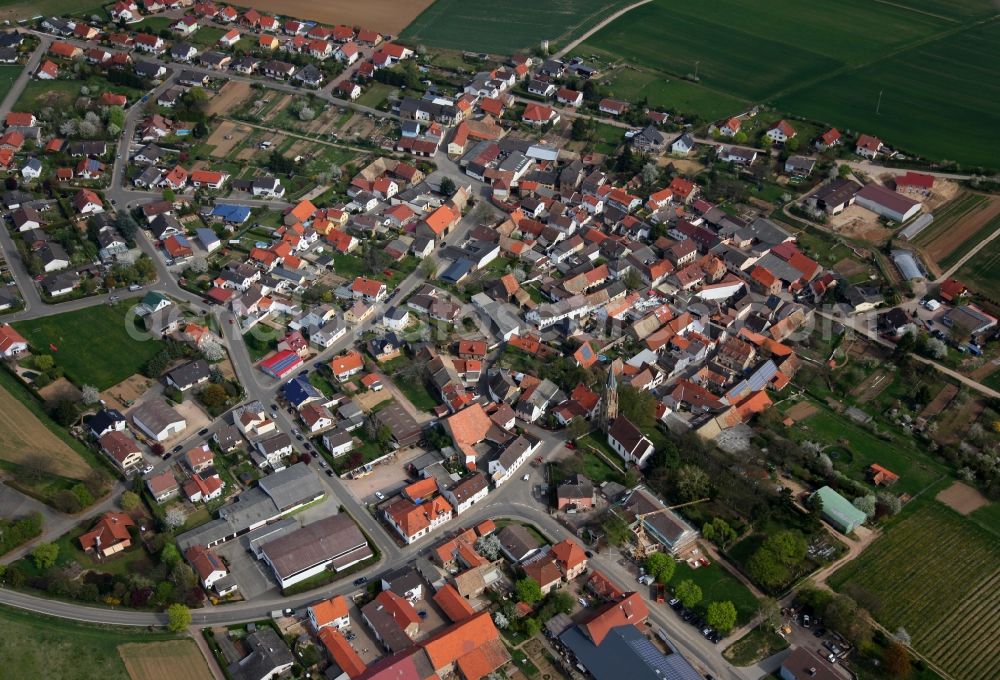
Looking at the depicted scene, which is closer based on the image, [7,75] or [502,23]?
[7,75]

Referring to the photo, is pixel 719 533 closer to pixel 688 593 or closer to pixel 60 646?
pixel 688 593

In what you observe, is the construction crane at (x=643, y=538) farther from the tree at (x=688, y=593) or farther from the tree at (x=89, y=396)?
the tree at (x=89, y=396)

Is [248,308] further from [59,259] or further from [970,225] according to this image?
[970,225]

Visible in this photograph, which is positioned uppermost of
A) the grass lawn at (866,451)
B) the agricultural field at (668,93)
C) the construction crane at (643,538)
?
the agricultural field at (668,93)

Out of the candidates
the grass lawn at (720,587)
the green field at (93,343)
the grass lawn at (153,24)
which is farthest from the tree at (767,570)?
the grass lawn at (153,24)

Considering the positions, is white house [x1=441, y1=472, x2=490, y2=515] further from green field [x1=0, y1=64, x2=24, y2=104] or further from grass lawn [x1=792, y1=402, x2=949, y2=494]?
green field [x1=0, y1=64, x2=24, y2=104]

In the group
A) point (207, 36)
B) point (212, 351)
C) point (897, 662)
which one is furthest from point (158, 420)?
point (207, 36)
